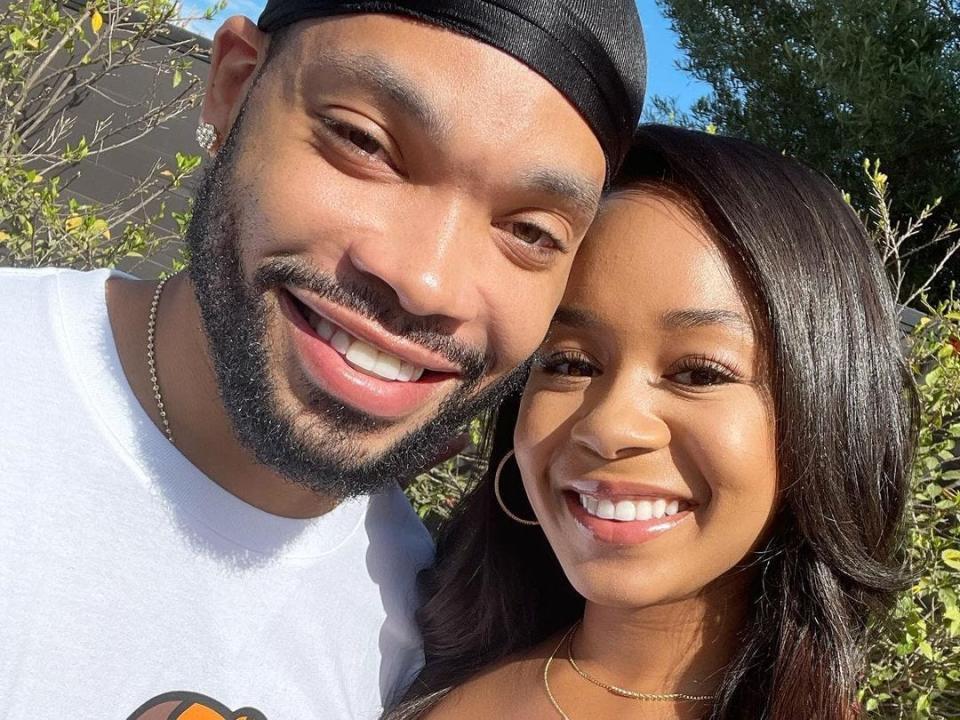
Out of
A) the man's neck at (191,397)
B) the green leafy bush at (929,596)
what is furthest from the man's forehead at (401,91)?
the green leafy bush at (929,596)

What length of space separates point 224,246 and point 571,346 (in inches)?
27.0

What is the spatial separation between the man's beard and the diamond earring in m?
0.15

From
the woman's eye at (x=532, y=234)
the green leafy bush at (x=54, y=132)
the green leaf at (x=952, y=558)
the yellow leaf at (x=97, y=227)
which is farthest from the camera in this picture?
the green leafy bush at (x=54, y=132)

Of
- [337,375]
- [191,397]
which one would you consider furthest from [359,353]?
[191,397]

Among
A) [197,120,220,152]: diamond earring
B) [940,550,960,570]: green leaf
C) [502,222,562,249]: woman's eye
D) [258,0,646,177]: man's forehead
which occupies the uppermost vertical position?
[258,0,646,177]: man's forehead

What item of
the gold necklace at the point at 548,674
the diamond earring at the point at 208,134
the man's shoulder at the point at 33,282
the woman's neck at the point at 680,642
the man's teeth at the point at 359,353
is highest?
the diamond earring at the point at 208,134

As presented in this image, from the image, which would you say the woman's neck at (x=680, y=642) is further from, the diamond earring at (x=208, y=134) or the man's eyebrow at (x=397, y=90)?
the diamond earring at (x=208, y=134)

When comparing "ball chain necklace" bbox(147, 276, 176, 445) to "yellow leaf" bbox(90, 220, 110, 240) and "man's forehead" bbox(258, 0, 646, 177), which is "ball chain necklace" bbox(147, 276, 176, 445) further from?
"yellow leaf" bbox(90, 220, 110, 240)

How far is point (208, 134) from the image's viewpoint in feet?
5.95

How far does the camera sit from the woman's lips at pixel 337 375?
5.18 feet

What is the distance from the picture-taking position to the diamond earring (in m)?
1.80

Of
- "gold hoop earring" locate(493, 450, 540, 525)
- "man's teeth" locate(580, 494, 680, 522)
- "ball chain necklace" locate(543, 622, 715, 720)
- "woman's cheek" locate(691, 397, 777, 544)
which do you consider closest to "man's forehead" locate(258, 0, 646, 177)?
"woman's cheek" locate(691, 397, 777, 544)

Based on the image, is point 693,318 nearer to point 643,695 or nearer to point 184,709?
point 643,695

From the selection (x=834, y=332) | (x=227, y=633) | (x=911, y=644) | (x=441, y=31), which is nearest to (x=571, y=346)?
(x=834, y=332)
